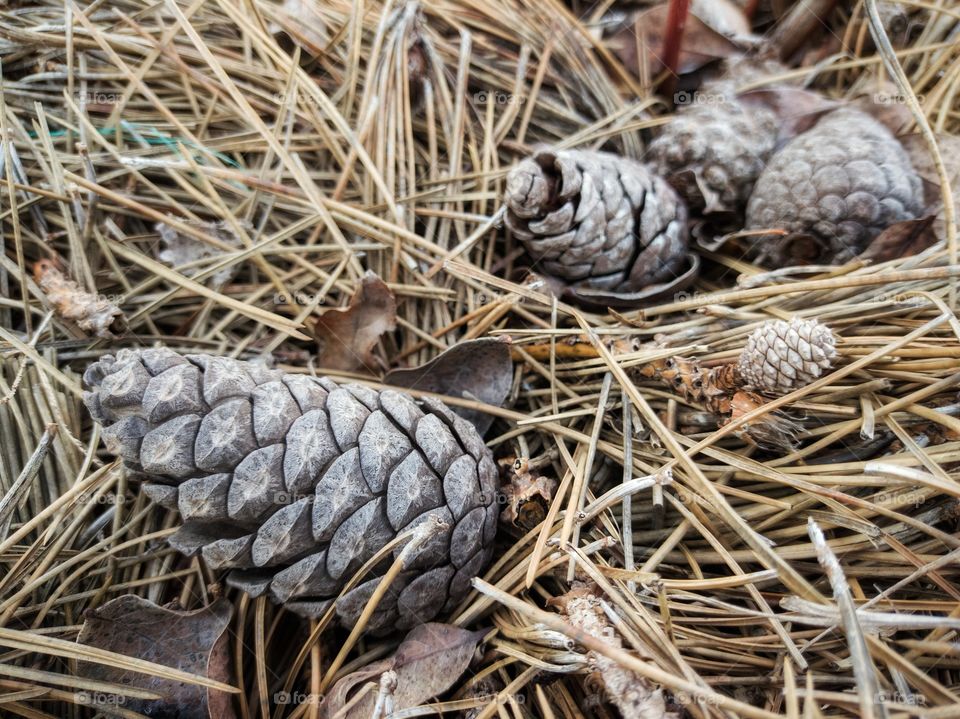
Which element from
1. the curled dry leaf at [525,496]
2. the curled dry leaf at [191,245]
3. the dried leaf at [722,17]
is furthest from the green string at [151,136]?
the dried leaf at [722,17]

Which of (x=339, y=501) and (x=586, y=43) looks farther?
(x=586, y=43)

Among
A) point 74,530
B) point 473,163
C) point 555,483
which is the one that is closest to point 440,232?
point 473,163

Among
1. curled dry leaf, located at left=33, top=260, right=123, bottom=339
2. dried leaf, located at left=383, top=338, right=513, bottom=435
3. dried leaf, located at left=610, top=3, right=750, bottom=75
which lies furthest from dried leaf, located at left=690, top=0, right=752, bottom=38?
curled dry leaf, located at left=33, top=260, right=123, bottom=339

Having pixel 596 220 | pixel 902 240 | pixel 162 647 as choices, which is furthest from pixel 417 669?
pixel 902 240

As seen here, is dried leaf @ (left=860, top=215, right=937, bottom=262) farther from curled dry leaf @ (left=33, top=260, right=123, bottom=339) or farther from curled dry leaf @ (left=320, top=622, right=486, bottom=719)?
curled dry leaf @ (left=33, top=260, right=123, bottom=339)

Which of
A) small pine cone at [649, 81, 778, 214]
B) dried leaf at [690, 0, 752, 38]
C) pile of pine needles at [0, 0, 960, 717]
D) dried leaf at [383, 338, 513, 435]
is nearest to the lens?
pile of pine needles at [0, 0, 960, 717]

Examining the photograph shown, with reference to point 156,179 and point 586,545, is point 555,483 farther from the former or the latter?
point 156,179

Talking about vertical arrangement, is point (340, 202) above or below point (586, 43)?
below
